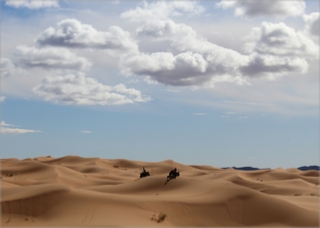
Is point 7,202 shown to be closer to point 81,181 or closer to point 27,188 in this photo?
point 27,188

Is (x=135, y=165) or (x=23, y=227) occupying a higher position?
(x=135, y=165)

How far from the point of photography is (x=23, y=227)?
13.8 meters

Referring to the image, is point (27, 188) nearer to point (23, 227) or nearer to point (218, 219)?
point (23, 227)

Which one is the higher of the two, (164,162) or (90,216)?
(164,162)

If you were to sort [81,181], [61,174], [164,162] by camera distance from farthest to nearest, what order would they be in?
1. [164,162]
2. [61,174]
3. [81,181]

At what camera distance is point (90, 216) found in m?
14.4

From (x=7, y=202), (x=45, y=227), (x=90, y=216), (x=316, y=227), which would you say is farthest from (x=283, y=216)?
(x=7, y=202)

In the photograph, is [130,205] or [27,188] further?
[27,188]

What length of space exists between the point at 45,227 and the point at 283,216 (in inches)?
321

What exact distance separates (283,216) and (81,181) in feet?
51.9

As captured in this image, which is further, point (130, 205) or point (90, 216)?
point (130, 205)

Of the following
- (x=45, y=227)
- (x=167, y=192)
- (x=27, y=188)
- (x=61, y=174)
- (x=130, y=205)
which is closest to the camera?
(x=45, y=227)

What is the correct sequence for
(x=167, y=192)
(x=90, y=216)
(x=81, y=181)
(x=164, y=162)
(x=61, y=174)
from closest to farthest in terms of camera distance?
(x=90, y=216)
(x=167, y=192)
(x=81, y=181)
(x=61, y=174)
(x=164, y=162)

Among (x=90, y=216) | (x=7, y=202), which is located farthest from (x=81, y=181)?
(x=90, y=216)
